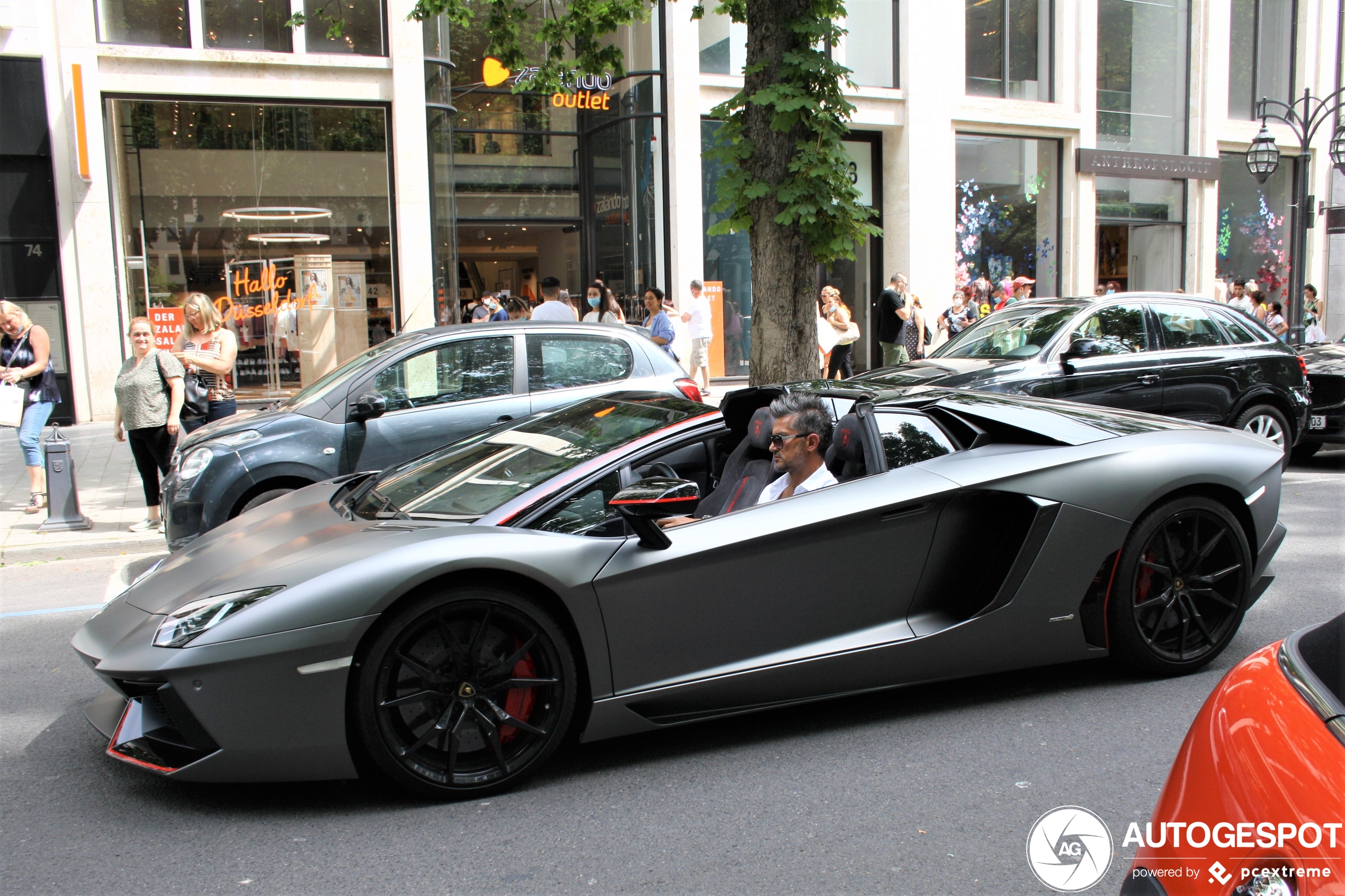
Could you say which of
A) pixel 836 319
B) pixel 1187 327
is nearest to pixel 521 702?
pixel 1187 327

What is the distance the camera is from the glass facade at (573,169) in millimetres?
18016

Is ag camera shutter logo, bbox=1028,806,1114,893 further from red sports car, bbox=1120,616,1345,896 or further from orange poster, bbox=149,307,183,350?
orange poster, bbox=149,307,183,350

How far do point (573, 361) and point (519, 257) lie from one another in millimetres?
13447

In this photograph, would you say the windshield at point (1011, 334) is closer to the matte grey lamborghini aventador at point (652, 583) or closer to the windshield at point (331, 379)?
the matte grey lamborghini aventador at point (652, 583)

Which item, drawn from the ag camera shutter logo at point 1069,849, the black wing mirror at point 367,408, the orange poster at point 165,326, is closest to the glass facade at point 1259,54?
the orange poster at point 165,326

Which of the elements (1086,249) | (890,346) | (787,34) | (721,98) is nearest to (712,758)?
(787,34)

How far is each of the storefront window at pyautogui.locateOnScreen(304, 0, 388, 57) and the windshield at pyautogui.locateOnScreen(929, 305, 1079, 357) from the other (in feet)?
34.5

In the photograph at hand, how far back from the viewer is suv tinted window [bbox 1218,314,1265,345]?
945cm

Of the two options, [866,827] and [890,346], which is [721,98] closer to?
[890,346]

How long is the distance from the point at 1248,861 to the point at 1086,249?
→ 21618 millimetres

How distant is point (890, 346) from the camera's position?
588 inches

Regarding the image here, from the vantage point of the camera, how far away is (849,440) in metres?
4.14

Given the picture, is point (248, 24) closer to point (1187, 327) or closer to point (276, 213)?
point (276, 213)

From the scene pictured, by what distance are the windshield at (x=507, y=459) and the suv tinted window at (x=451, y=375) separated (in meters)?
2.66
